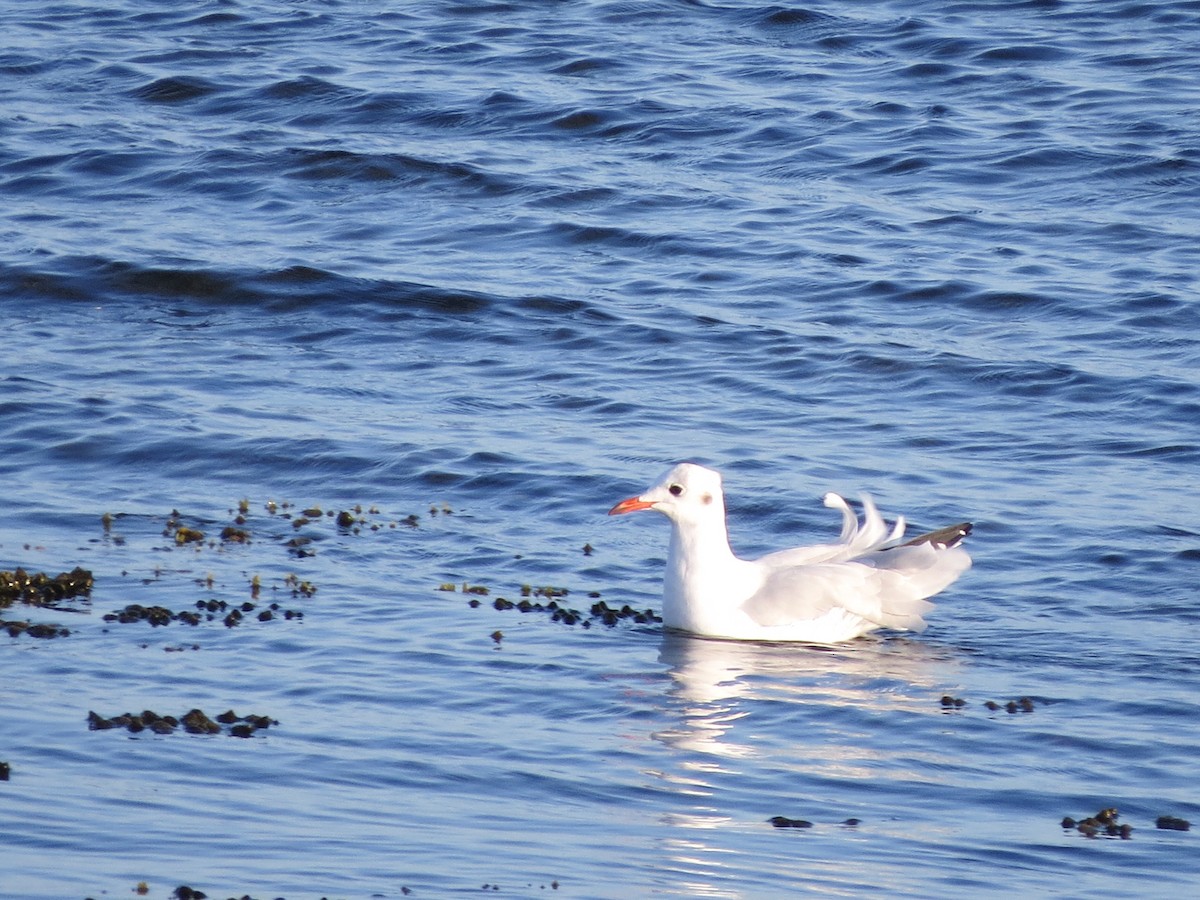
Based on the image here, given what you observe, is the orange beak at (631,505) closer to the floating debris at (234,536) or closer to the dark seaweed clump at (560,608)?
the dark seaweed clump at (560,608)

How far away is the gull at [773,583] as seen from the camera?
11.0 m

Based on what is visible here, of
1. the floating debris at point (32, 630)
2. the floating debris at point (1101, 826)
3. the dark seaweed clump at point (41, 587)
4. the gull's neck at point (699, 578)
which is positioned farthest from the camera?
the gull's neck at point (699, 578)

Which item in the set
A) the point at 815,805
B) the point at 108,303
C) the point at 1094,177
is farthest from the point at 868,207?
the point at 815,805

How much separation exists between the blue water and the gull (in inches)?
7.7

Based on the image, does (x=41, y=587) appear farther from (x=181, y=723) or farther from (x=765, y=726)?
(x=765, y=726)

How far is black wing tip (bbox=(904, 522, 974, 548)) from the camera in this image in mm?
11359

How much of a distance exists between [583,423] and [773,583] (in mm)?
3711

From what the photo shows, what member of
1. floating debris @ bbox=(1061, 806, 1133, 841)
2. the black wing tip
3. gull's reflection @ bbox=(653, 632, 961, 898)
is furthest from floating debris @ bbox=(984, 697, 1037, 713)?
the black wing tip

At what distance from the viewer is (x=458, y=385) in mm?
15641

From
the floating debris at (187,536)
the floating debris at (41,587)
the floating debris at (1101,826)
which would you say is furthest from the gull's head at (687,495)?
the floating debris at (1101,826)

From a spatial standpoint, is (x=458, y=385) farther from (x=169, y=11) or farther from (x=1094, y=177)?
(x=169, y=11)

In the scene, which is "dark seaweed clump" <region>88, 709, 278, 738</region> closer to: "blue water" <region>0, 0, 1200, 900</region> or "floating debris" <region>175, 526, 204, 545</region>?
"blue water" <region>0, 0, 1200, 900</region>

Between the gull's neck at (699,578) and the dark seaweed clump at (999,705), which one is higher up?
the gull's neck at (699,578)

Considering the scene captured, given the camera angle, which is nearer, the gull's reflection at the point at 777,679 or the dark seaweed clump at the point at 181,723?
the dark seaweed clump at the point at 181,723
